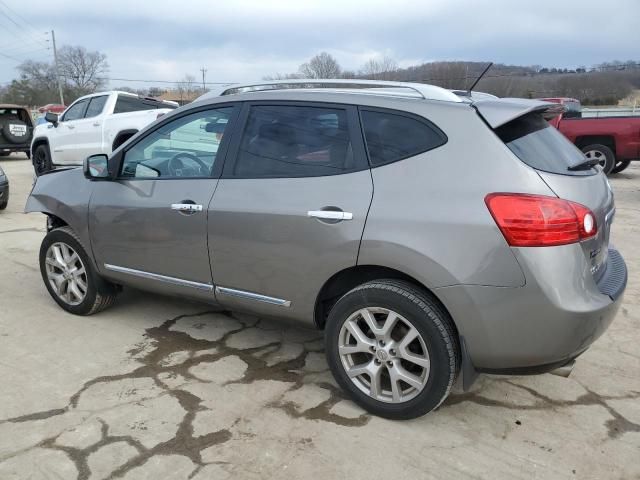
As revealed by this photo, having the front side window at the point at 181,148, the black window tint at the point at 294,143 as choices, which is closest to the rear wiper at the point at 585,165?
the black window tint at the point at 294,143

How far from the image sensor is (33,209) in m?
4.40

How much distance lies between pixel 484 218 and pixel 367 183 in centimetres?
63

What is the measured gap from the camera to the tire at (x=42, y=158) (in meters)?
11.9

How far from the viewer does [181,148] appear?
144 inches

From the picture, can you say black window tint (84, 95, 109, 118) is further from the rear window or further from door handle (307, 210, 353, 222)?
the rear window

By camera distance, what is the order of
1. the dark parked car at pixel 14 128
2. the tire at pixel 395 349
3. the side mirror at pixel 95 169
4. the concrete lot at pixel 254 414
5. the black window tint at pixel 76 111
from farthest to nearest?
the dark parked car at pixel 14 128, the black window tint at pixel 76 111, the side mirror at pixel 95 169, the tire at pixel 395 349, the concrete lot at pixel 254 414

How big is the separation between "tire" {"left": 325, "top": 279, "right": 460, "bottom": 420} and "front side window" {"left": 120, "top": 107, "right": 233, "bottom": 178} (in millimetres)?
1331

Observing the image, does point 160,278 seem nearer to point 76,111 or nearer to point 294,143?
point 294,143

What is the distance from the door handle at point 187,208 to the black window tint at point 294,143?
1.10ft

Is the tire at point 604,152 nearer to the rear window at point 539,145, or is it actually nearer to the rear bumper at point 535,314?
the rear window at point 539,145

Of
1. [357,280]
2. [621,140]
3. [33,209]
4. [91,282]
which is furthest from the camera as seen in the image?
[621,140]

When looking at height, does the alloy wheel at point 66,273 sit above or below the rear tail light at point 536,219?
below

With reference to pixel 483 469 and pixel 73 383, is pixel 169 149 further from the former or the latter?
pixel 483 469

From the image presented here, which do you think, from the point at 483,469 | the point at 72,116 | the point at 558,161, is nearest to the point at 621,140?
the point at 558,161
